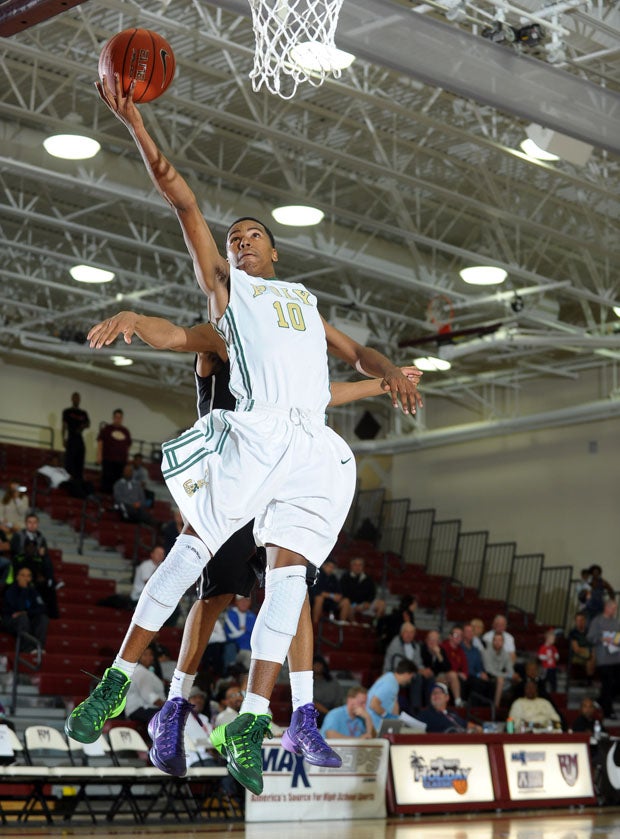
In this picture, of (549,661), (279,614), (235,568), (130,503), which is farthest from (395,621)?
(279,614)

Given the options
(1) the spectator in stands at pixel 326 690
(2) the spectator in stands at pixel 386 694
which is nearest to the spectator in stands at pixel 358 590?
(1) the spectator in stands at pixel 326 690

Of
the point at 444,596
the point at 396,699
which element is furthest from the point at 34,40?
the point at 444,596

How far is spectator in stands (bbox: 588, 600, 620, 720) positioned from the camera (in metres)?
18.3

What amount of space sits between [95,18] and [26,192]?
5949 millimetres

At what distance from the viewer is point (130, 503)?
20031 millimetres

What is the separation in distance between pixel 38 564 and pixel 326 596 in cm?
513

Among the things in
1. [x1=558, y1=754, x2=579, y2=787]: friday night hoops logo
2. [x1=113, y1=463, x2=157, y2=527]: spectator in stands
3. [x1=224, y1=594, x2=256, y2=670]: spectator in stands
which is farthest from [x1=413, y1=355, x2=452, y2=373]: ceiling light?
[x1=558, y1=754, x2=579, y2=787]: friday night hoops logo

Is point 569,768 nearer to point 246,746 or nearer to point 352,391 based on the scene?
point 352,391

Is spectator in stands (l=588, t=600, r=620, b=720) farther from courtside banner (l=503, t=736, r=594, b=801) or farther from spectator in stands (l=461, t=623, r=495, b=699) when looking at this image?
courtside banner (l=503, t=736, r=594, b=801)

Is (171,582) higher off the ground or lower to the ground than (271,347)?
lower

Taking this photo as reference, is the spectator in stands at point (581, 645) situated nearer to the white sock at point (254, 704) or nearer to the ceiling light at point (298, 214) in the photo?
the ceiling light at point (298, 214)

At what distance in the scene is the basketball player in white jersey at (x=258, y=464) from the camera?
4.24 metres

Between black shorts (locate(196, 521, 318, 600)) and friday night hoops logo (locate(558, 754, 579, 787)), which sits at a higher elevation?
black shorts (locate(196, 521, 318, 600))

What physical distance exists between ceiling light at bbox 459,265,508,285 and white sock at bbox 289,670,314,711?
42.8 feet
